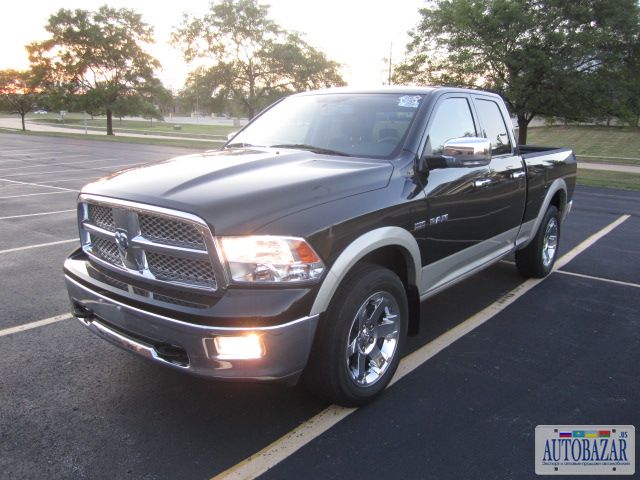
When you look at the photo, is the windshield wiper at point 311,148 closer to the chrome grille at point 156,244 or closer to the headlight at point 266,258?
the headlight at point 266,258

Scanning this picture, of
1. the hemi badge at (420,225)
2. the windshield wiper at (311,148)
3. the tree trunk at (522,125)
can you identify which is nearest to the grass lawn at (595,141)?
the tree trunk at (522,125)

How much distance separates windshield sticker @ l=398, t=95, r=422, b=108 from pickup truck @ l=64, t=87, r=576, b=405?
2 centimetres

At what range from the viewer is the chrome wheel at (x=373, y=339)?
3213mm

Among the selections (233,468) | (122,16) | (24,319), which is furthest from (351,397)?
(122,16)

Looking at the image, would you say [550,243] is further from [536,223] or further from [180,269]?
[180,269]

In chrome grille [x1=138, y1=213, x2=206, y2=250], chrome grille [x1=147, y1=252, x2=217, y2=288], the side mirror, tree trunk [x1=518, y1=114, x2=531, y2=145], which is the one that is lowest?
chrome grille [x1=147, y1=252, x2=217, y2=288]

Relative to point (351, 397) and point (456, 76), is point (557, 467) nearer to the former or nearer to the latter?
point (351, 397)

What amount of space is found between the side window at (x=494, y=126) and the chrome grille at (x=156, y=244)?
300 cm

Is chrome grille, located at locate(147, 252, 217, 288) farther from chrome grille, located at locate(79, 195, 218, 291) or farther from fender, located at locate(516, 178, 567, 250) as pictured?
fender, located at locate(516, 178, 567, 250)

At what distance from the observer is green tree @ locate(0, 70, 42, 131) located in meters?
46.7

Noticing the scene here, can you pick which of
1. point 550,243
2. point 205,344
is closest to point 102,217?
point 205,344

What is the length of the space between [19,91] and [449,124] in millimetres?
57915

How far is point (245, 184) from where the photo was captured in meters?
3.01

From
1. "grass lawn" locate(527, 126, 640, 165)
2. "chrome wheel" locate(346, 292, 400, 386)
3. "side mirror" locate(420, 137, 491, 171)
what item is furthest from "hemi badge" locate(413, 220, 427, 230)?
"grass lawn" locate(527, 126, 640, 165)
